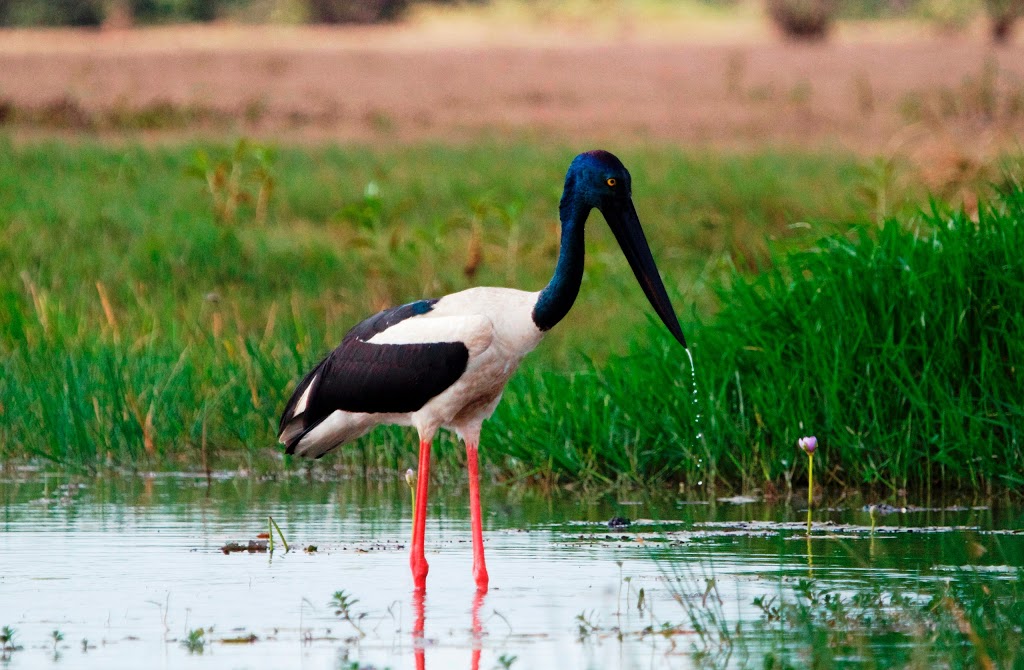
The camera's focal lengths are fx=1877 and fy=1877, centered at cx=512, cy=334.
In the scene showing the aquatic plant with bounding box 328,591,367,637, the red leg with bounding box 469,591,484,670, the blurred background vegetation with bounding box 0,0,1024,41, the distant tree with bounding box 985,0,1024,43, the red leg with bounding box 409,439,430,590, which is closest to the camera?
the red leg with bounding box 469,591,484,670

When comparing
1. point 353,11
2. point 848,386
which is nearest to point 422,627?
point 848,386

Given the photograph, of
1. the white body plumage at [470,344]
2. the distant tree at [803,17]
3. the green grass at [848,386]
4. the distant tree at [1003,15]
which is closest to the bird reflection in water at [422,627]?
the white body plumage at [470,344]

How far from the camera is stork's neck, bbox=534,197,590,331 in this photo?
5.71 metres

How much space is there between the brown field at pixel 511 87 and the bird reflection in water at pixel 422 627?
40.1 ft

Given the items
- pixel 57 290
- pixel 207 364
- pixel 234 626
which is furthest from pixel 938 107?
pixel 234 626

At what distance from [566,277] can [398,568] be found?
1.04 m

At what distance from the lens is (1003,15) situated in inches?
1428

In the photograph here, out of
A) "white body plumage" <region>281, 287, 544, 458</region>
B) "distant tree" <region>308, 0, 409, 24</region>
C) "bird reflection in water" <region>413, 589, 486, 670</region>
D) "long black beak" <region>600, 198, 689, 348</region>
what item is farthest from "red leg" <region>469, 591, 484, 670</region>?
"distant tree" <region>308, 0, 409, 24</region>

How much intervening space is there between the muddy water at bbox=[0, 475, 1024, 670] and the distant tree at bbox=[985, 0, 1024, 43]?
99.5ft

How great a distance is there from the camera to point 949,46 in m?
31.1

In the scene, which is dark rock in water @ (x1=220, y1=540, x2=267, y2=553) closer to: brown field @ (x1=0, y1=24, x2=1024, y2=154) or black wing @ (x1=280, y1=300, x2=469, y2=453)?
black wing @ (x1=280, y1=300, x2=469, y2=453)

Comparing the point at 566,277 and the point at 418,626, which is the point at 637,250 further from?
the point at 418,626

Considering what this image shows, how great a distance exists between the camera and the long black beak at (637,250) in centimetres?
595

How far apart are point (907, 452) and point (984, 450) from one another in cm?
28
